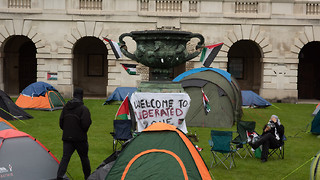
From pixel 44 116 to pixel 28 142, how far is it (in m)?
9.74

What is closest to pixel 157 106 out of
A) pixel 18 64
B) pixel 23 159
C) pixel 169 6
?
pixel 23 159

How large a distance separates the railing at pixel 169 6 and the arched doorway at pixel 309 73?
9281 mm

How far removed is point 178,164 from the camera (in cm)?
739

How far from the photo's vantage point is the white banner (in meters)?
11.1

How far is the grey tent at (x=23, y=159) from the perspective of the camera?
7.88 meters

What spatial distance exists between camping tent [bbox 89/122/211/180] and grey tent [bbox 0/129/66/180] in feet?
4.92

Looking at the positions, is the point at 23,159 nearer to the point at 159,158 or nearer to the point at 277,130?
the point at 159,158

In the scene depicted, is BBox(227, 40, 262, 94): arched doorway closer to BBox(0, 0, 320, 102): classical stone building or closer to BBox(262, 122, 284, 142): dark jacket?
BBox(0, 0, 320, 102): classical stone building

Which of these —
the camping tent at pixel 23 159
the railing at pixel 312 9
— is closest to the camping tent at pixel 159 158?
the camping tent at pixel 23 159

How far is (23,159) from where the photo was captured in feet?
26.6

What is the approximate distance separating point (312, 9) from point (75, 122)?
21.4 m

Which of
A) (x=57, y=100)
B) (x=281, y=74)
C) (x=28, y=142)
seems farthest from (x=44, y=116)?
(x=281, y=74)

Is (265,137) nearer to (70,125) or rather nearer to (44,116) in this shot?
(70,125)

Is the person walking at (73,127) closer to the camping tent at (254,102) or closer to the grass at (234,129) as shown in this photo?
the grass at (234,129)
